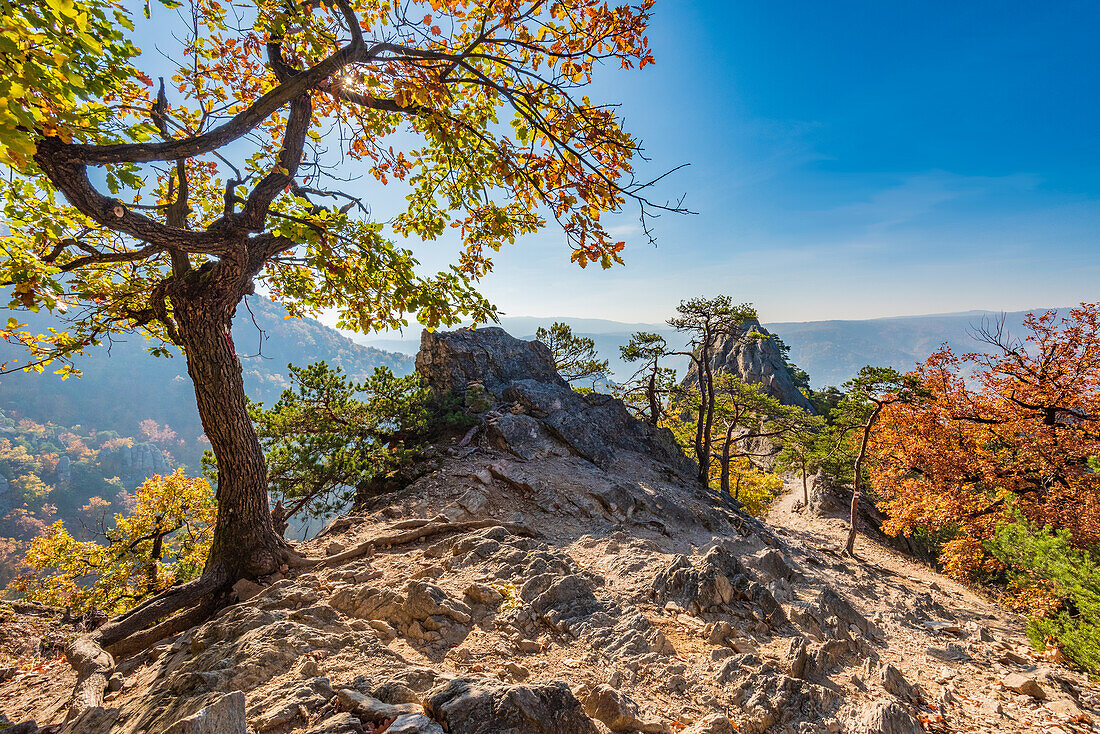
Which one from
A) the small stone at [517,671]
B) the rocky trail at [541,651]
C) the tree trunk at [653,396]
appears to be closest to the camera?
the rocky trail at [541,651]

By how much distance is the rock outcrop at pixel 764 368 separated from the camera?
43.5m

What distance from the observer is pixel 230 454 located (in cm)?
441

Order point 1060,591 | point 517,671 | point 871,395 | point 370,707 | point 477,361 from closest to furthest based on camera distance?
point 370,707 → point 517,671 → point 1060,591 → point 477,361 → point 871,395

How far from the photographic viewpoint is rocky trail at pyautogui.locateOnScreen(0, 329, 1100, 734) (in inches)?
94.0

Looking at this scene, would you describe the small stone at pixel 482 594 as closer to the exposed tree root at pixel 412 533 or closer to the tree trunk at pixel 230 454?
the exposed tree root at pixel 412 533

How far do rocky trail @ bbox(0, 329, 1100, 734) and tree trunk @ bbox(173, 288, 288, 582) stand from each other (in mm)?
457

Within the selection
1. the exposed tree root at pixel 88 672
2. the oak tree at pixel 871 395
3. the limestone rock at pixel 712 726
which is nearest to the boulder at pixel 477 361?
the exposed tree root at pixel 88 672

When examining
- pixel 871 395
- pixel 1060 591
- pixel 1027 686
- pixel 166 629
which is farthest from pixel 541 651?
pixel 871 395

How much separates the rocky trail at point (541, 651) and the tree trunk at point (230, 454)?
1.50 ft

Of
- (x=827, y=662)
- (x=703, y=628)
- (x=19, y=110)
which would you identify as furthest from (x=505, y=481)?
(x=19, y=110)

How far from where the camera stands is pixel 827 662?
4207mm

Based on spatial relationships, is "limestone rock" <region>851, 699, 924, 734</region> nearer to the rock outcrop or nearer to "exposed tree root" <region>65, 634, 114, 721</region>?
"exposed tree root" <region>65, 634, 114, 721</region>

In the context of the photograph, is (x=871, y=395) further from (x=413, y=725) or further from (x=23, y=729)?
(x=23, y=729)

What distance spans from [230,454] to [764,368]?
49122 millimetres
